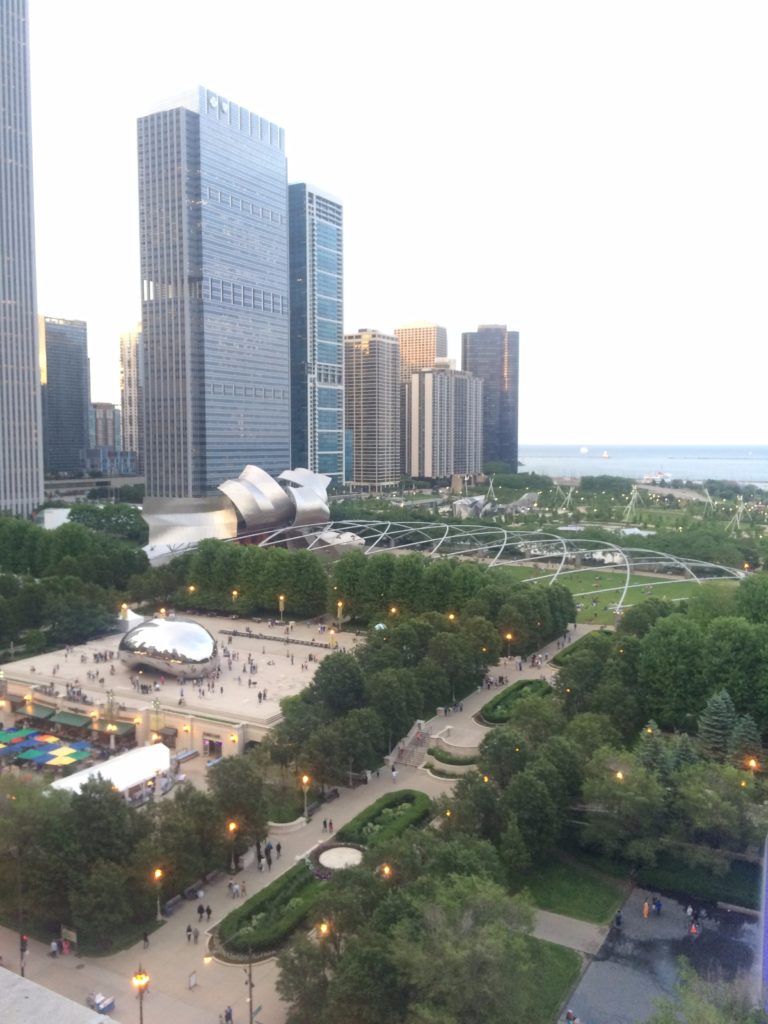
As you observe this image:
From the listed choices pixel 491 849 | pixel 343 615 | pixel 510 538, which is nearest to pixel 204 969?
pixel 491 849

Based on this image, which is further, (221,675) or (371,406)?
(371,406)

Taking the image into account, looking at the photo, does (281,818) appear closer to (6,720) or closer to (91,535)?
(6,720)

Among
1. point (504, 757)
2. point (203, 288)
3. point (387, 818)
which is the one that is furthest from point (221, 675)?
point (203, 288)

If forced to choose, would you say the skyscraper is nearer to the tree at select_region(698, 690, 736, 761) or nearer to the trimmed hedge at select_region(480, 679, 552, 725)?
the trimmed hedge at select_region(480, 679, 552, 725)

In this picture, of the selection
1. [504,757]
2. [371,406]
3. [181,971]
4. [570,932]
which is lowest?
[570,932]

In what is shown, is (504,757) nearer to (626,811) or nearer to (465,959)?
(626,811)

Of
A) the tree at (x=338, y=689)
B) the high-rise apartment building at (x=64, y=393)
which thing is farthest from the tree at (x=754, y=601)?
the high-rise apartment building at (x=64, y=393)

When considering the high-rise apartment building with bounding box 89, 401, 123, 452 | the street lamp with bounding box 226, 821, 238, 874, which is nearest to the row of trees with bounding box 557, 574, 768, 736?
the street lamp with bounding box 226, 821, 238, 874
